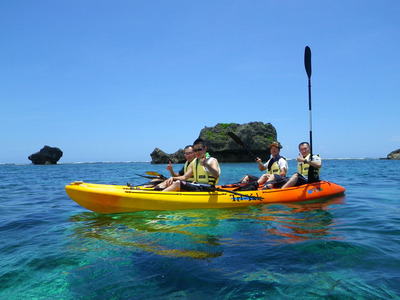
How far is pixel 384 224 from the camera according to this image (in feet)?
18.5

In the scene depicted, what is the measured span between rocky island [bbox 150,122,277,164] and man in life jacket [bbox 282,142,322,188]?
129ft

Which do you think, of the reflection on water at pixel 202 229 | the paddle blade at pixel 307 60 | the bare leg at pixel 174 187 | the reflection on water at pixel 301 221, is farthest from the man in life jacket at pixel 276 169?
the paddle blade at pixel 307 60

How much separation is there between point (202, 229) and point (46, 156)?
66108mm

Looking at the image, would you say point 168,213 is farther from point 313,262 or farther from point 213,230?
point 313,262

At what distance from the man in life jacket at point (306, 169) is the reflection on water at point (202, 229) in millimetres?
1143

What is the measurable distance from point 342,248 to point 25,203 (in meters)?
9.61

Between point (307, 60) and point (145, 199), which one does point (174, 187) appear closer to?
point (145, 199)

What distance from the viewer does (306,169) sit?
9.40 m

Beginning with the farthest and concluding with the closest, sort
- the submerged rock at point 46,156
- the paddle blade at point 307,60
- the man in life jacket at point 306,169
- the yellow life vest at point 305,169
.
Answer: the submerged rock at point 46,156
the paddle blade at point 307,60
the yellow life vest at point 305,169
the man in life jacket at point 306,169

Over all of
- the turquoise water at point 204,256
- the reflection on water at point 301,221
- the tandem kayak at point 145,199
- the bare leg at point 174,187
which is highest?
the bare leg at point 174,187

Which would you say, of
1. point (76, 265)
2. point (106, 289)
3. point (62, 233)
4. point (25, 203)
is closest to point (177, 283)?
point (106, 289)

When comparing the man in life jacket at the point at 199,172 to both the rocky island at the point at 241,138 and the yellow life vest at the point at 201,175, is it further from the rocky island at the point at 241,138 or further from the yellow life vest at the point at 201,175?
the rocky island at the point at 241,138

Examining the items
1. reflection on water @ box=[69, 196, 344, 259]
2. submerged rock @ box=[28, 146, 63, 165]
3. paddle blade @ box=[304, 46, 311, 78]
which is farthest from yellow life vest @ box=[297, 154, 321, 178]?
submerged rock @ box=[28, 146, 63, 165]

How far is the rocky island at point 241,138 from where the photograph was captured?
163 ft
